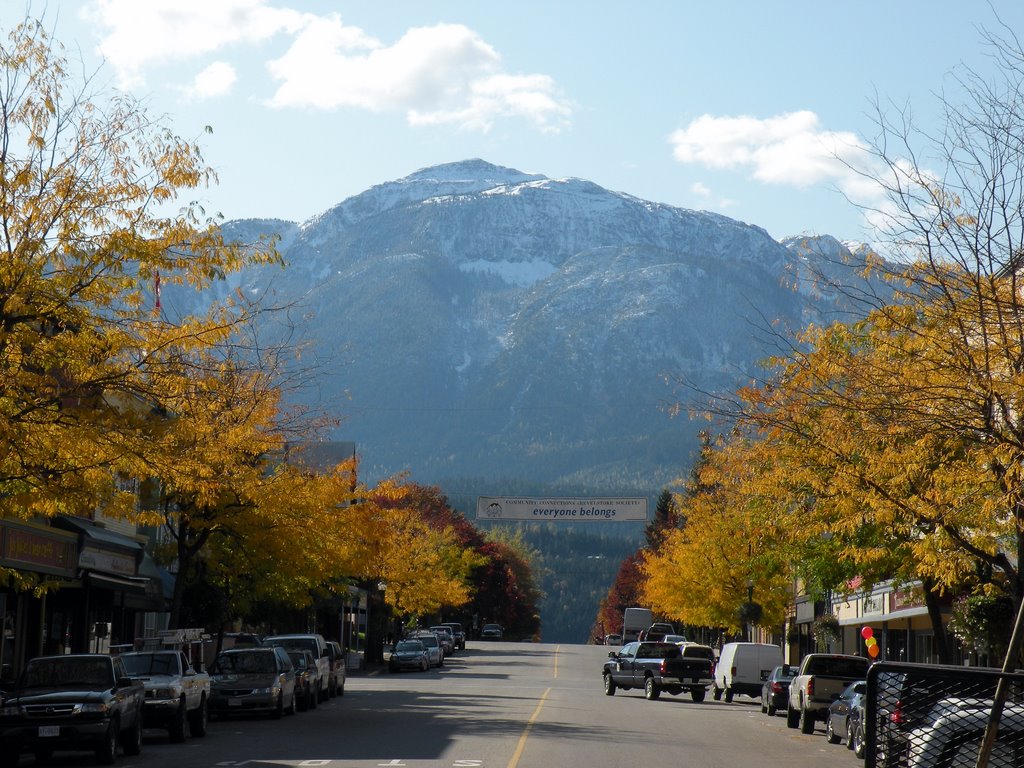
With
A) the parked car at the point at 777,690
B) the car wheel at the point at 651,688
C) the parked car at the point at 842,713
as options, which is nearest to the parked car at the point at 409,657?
the car wheel at the point at 651,688

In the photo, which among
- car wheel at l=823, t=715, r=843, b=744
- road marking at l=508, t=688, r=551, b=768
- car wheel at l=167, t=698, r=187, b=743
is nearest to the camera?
road marking at l=508, t=688, r=551, b=768

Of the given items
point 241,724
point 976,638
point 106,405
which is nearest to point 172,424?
point 106,405

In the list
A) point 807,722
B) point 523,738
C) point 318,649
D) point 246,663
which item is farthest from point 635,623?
point 523,738

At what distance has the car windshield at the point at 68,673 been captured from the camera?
2108cm

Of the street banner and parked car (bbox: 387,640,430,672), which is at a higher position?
the street banner

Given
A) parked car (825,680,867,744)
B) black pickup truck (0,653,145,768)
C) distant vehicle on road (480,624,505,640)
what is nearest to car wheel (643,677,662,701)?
parked car (825,680,867,744)

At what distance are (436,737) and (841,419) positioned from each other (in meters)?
10.5

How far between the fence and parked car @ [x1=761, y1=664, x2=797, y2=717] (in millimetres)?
31636

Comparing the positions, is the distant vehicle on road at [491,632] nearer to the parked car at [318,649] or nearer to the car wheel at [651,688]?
the car wheel at [651,688]

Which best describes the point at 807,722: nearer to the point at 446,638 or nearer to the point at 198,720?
the point at 198,720

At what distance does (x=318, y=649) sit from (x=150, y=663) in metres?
12.9

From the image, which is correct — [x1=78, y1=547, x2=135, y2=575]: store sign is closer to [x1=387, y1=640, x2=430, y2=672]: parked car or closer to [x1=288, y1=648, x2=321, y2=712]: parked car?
[x1=288, y1=648, x2=321, y2=712]: parked car

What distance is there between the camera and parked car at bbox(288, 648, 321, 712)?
110 feet

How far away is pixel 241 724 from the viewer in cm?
2966
